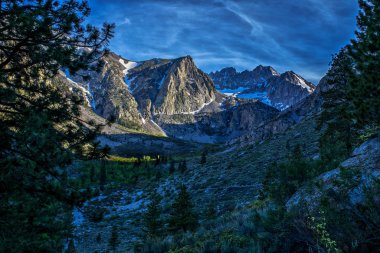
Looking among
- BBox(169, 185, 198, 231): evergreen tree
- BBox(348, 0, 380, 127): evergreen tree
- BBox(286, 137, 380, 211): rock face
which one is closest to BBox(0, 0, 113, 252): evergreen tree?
BBox(286, 137, 380, 211): rock face

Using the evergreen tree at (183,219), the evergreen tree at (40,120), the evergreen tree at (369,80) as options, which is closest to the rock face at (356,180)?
the evergreen tree at (369,80)

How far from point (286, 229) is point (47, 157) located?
5.69m

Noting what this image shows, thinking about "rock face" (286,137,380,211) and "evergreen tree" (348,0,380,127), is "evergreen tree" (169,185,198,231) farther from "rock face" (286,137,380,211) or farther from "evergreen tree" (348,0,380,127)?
"evergreen tree" (348,0,380,127)

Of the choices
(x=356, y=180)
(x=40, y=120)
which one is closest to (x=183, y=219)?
(x=356, y=180)

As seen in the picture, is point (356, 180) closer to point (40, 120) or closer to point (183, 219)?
point (40, 120)

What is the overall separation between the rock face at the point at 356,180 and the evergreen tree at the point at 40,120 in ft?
18.8

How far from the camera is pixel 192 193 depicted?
119ft

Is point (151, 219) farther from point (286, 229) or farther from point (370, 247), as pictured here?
point (370, 247)

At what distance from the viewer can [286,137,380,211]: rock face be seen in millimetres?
6664

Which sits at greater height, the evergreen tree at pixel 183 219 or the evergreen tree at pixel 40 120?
the evergreen tree at pixel 40 120

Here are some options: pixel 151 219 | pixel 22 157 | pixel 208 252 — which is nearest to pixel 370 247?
pixel 208 252

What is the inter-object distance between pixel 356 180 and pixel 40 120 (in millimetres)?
7265

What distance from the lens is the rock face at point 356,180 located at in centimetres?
666

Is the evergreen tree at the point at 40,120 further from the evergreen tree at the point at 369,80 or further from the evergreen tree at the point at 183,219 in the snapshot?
the evergreen tree at the point at 183,219
